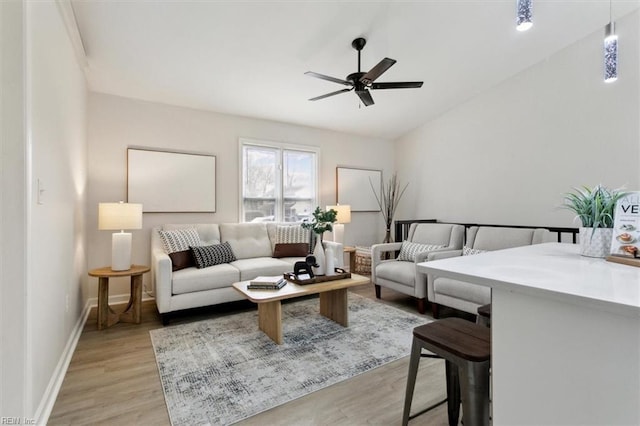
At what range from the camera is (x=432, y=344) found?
1380mm

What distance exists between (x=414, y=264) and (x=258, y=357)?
2.19 metres

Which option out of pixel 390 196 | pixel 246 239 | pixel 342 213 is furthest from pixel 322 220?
pixel 390 196

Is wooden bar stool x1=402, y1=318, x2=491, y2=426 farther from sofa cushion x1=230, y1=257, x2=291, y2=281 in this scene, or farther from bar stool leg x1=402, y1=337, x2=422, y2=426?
sofa cushion x1=230, y1=257, x2=291, y2=281

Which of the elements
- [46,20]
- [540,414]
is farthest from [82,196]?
[540,414]

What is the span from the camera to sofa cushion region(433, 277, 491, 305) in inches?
110

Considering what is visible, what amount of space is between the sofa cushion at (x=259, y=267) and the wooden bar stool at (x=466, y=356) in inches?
91.3

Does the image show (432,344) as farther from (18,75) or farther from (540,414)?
(18,75)

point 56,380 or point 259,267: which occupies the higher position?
point 259,267

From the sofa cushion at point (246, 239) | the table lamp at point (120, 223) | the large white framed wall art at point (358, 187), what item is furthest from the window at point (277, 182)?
the table lamp at point (120, 223)

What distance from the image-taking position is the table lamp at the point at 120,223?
10.1 feet

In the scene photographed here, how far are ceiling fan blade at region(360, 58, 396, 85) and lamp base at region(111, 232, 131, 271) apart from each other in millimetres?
2890

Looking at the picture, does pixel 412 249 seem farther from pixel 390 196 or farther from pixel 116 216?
pixel 116 216

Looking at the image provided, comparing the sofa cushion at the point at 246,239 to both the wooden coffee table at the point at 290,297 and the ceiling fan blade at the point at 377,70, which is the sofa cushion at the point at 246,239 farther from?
the ceiling fan blade at the point at 377,70

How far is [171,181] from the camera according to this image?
156 inches
